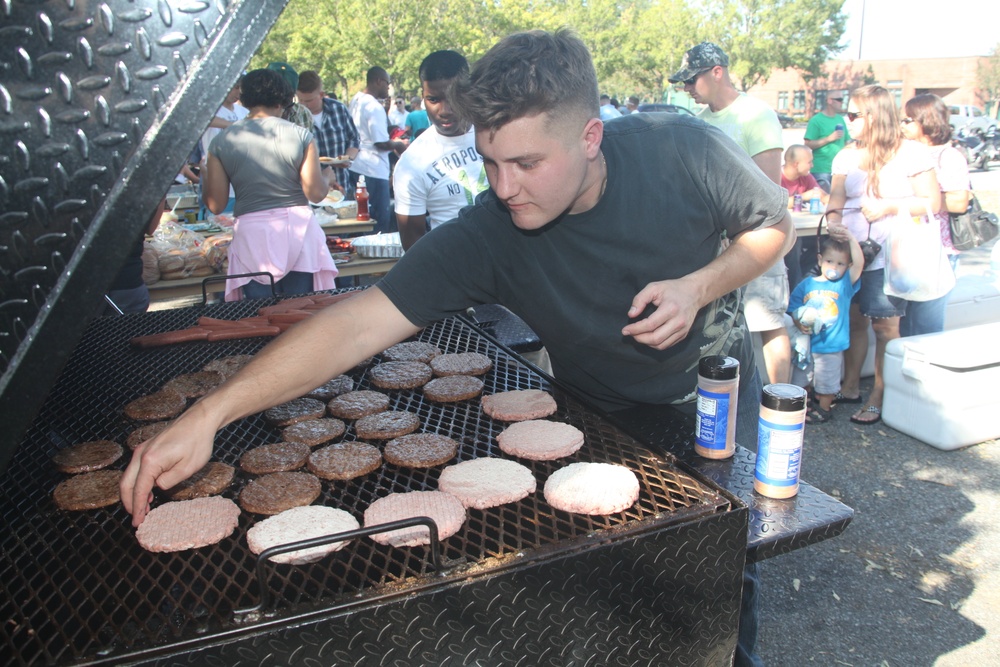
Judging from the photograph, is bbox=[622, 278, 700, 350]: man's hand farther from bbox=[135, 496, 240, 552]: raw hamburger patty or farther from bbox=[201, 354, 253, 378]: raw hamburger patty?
bbox=[201, 354, 253, 378]: raw hamburger patty

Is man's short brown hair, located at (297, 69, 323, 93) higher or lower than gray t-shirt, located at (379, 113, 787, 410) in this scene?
higher

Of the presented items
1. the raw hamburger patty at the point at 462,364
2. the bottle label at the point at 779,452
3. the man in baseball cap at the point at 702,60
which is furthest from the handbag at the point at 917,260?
the bottle label at the point at 779,452

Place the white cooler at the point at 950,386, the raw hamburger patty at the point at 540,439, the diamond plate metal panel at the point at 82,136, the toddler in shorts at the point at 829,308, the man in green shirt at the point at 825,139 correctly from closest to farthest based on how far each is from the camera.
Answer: the diamond plate metal panel at the point at 82,136 → the raw hamburger patty at the point at 540,439 → the white cooler at the point at 950,386 → the toddler in shorts at the point at 829,308 → the man in green shirt at the point at 825,139

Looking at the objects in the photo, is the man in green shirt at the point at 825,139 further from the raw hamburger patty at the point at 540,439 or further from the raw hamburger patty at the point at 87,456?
the raw hamburger patty at the point at 87,456

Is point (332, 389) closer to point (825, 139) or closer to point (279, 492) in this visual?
point (279, 492)

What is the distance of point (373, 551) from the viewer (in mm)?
1643

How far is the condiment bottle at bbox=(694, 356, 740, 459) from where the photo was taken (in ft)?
6.45

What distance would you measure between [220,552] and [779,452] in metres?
1.44

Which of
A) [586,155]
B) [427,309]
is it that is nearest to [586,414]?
[427,309]

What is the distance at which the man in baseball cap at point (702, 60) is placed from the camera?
17.2 ft

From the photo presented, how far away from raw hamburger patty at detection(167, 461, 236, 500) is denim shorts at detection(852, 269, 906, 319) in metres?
5.04

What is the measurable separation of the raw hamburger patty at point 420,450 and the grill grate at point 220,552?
0.10 ft

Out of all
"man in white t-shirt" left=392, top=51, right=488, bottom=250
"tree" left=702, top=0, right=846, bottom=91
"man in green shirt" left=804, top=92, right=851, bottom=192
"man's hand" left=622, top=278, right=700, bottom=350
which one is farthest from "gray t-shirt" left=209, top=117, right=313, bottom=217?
"tree" left=702, top=0, right=846, bottom=91

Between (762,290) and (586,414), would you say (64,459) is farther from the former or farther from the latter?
(762,290)
